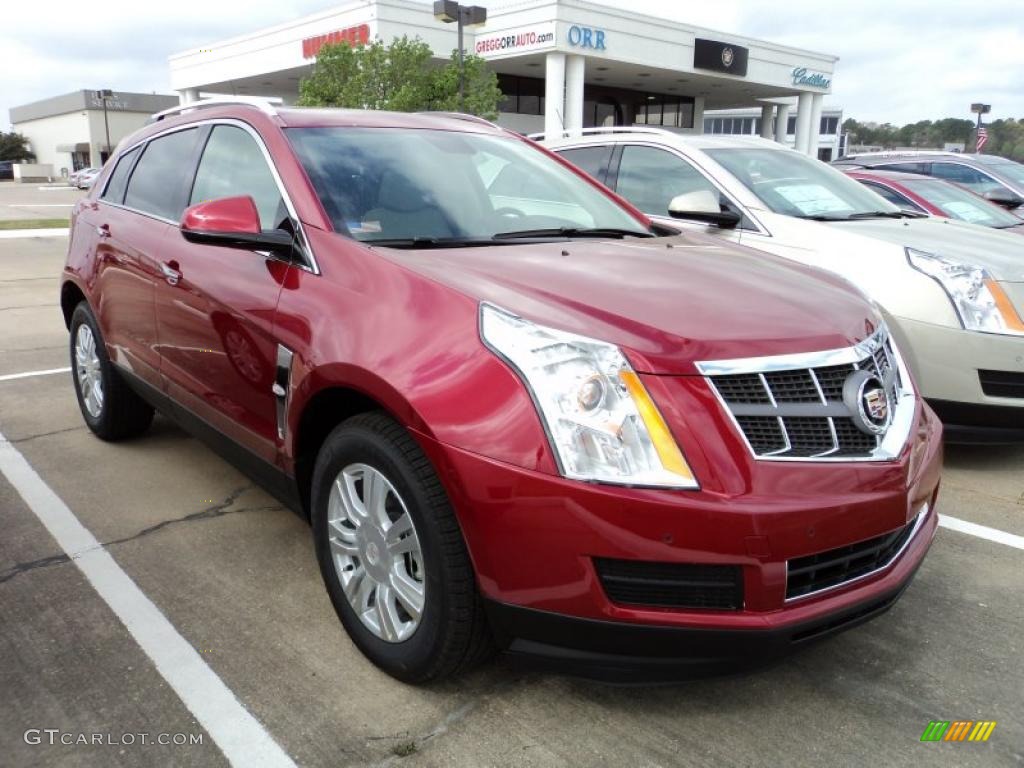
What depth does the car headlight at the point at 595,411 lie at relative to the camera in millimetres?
2059

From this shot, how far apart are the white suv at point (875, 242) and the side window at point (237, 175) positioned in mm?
2305

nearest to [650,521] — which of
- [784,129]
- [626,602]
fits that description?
[626,602]

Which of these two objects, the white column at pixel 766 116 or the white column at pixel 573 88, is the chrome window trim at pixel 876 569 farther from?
the white column at pixel 766 116

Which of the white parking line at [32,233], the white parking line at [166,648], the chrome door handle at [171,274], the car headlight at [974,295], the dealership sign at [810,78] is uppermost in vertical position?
the dealership sign at [810,78]

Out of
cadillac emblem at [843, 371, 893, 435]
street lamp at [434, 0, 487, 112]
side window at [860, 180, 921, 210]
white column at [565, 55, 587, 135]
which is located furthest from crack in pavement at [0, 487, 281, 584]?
white column at [565, 55, 587, 135]

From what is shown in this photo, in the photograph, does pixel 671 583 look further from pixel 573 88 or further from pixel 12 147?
pixel 12 147

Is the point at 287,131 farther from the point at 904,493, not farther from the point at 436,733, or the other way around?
the point at 904,493

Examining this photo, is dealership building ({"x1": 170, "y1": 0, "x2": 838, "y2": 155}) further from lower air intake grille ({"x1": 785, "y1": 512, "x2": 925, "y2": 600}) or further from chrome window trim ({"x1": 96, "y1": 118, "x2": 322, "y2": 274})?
lower air intake grille ({"x1": 785, "y1": 512, "x2": 925, "y2": 600})

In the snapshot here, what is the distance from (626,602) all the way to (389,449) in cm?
76

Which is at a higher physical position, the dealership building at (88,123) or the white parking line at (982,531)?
the dealership building at (88,123)

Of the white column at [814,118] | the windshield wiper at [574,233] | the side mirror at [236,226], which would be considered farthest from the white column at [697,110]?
the side mirror at [236,226]

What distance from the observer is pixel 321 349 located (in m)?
2.62

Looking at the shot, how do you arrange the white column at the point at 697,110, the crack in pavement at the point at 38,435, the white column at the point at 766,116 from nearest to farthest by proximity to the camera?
the crack in pavement at the point at 38,435 < the white column at the point at 697,110 < the white column at the point at 766,116

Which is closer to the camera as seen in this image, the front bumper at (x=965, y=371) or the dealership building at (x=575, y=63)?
the front bumper at (x=965, y=371)
